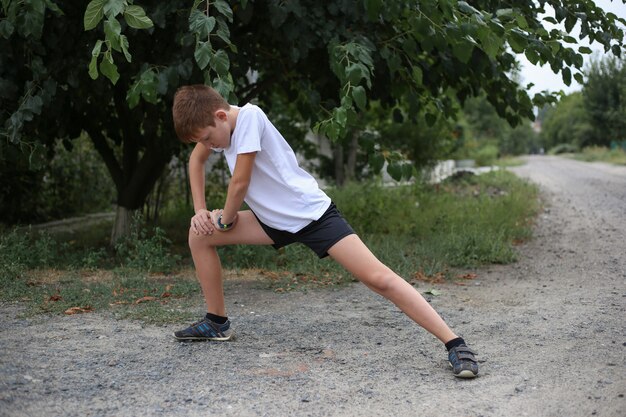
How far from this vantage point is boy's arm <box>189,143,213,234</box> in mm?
3936

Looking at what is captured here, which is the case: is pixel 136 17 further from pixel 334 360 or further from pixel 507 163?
pixel 507 163

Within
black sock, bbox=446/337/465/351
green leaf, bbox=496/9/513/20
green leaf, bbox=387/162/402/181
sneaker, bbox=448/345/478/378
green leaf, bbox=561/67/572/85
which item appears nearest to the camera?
sneaker, bbox=448/345/478/378

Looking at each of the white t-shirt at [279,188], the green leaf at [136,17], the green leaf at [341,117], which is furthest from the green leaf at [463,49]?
the green leaf at [136,17]

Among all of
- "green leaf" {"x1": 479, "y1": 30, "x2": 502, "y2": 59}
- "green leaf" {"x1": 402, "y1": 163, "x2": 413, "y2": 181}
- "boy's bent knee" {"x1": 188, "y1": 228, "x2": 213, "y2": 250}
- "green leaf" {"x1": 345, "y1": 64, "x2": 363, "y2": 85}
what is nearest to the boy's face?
"boy's bent knee" {"x1": 188, "y1": 228, "x2": 213, "y2": 250}

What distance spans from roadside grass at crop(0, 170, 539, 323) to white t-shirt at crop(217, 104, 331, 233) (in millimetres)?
1383

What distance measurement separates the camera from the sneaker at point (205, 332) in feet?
13.8

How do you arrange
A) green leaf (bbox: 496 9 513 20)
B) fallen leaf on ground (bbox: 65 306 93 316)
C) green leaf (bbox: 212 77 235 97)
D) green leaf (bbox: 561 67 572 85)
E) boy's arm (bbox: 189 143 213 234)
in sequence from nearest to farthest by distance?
boy's arm (bbox: 189 143 213 234)
green leaf (bbox: 212 77 235 97)
fallen leaf on ground (bbox: 65 306 93 316)
green leaf (bbox: 496 9 513 20)
green leaf (bbox: 561 67 572 85)

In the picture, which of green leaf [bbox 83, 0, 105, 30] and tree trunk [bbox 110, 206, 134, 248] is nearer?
green leaf [bbox 83, 0, 105, 30]

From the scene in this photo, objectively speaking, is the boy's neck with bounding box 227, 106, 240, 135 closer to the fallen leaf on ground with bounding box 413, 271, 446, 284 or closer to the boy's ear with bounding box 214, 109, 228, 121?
the boy's ear with bounding box 214, 109, 228, 121

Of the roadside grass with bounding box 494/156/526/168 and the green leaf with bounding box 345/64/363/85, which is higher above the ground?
the green leaf with bounding box 345/64/363/85

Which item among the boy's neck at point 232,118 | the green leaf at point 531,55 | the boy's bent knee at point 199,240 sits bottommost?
the boy's bent knee at point 199,240

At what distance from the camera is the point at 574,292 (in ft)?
18.9

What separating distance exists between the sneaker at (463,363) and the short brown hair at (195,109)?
1.63 meters

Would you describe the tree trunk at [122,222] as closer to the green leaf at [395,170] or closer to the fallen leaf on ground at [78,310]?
the fallen leaf on ground at [78,310]
